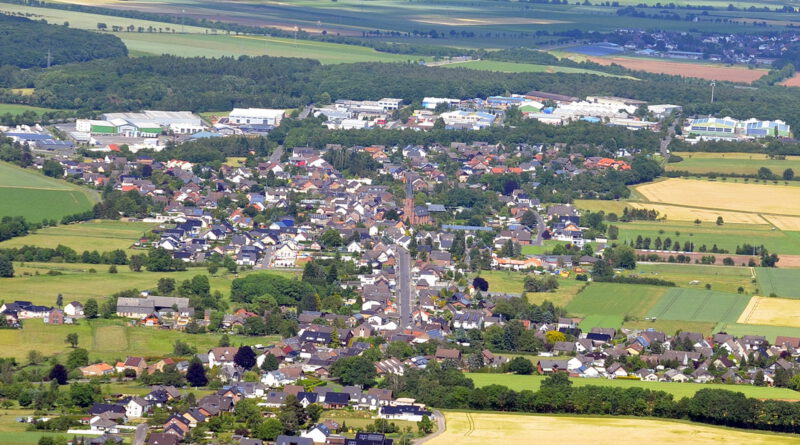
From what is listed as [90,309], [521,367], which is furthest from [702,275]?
[90,309]

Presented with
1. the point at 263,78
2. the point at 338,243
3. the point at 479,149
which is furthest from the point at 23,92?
the point at 338,243

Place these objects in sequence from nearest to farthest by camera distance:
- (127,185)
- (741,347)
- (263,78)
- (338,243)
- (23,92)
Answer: (741,347) < (338,243) < (127,185) < (23,92) < (263,78)

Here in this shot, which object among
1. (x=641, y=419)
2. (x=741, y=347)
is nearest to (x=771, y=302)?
(x=741, y=347)

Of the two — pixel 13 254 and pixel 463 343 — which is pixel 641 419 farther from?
pixel 13 254

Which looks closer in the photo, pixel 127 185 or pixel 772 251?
pixel 772 251

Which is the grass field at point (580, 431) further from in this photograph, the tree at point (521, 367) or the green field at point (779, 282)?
the green field at point (779, 282)

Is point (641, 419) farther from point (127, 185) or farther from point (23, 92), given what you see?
point (23, 92)

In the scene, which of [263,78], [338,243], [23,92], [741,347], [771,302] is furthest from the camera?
[263,78]

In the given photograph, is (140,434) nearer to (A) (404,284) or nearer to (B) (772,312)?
(A) (404,284)
